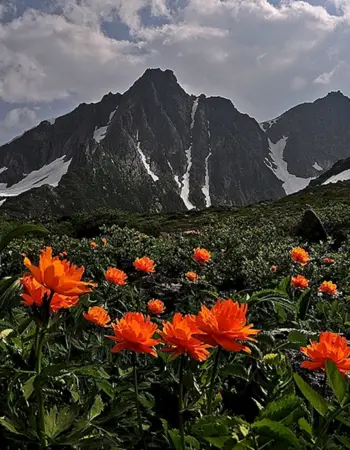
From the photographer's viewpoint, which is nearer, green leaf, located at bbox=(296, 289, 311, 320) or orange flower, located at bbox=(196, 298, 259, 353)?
orange flower, located at bbox=(196, 298, 259, 353)

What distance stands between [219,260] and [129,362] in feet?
20.7

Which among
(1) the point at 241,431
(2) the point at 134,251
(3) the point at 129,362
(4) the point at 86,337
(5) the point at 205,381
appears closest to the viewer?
(1) the point at 241,431

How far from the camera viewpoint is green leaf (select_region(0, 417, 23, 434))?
1501 mm

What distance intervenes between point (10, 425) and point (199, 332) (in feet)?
2.34

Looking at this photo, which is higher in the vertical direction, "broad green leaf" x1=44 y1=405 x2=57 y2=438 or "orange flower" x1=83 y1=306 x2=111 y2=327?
"orange flower" x1=83 y1=306 x2=111 y2=327

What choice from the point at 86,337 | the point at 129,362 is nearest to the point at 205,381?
the point at 129,362

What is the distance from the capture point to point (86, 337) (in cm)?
303

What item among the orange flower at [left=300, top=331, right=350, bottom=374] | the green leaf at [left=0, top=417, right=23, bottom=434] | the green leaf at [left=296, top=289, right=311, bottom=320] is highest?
the green leaf at [left=0, top=417, right=23, bottom=434]

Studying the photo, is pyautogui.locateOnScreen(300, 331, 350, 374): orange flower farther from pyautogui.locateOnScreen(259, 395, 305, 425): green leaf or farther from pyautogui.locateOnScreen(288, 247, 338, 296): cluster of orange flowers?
pyautogui.locateOnScreen(288, 247, 338, 296): cluster of orange flowers

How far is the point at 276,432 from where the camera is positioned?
1374mm

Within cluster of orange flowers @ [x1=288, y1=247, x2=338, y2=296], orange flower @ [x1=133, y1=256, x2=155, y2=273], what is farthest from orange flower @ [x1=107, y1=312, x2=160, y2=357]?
cluster of orange flowers @ [x1=288, y1=247, x2=338, y2=296]

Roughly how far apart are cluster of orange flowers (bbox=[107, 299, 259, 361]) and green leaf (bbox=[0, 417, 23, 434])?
1.37ft

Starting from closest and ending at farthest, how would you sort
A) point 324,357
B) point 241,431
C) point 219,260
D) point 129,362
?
point 241,431 < point 324,357 < point 129,362 < point 219,260

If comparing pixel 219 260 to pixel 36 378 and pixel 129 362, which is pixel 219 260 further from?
pixel 36 378
